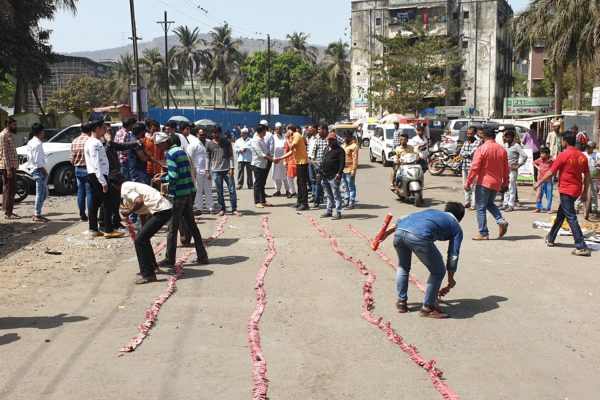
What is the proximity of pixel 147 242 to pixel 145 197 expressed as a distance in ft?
1.77

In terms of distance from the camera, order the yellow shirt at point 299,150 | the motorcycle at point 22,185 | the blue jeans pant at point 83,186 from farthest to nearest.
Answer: the motorcycle at point 22,185
the yellow shirt at point 299,150
the blue jeans pant at point 83,186

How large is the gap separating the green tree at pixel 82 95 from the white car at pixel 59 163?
72.2 m

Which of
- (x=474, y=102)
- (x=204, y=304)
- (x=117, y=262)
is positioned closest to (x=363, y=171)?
(x=117, y=262)

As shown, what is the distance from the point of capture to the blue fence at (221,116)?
49.7 metres

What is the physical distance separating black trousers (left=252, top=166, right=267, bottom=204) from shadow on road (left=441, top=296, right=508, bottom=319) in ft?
24.8

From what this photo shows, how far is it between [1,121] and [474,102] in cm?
4227

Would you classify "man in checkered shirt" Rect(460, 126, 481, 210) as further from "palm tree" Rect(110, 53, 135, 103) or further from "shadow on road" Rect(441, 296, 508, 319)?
"palm tree" Rect(110, 53, 135, 103)

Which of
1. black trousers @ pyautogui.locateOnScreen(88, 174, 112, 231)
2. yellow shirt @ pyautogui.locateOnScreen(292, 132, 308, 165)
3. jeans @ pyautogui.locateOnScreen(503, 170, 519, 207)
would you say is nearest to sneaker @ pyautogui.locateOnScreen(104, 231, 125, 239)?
black trousers @ pyautogui.locateOnScreen(88, 174, 112, 231)

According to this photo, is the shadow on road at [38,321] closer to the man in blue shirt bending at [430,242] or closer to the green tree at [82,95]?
the man in blue shirt bending at [430,242]

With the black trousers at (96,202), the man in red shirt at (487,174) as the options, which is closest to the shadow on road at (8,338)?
the black trousers at (96,202)

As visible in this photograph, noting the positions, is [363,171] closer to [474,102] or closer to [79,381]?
[79,381]

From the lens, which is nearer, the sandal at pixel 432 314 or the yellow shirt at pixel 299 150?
the sandal at pixel 432 314

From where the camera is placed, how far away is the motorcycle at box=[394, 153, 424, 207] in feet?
47.5

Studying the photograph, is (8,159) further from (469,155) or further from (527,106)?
(527,106)
